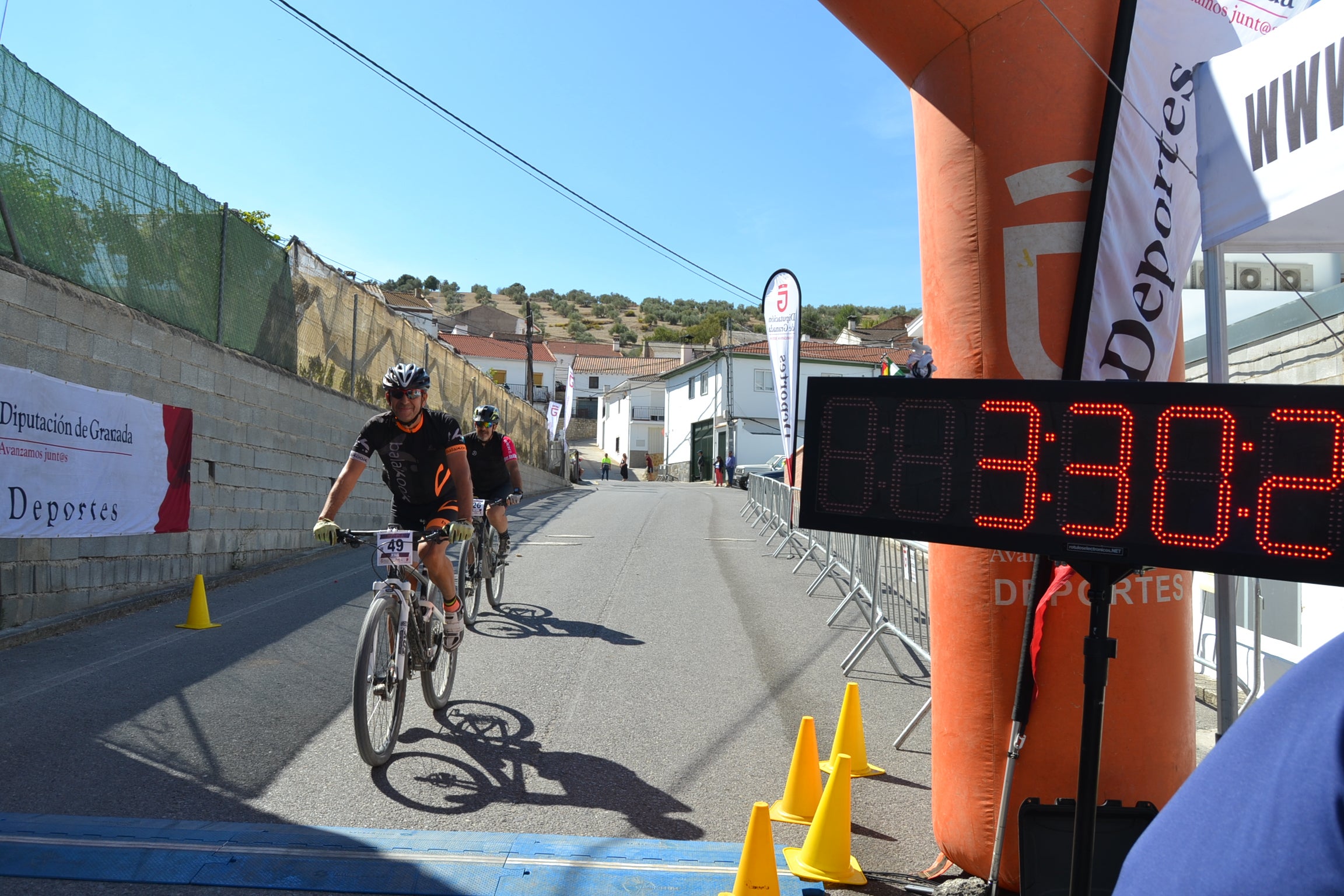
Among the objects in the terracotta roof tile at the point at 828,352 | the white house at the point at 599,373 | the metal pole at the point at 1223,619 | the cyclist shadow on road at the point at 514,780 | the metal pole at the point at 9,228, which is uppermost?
the white house at the point at 599,373

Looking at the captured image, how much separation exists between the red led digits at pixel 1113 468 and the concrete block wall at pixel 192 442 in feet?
27.1

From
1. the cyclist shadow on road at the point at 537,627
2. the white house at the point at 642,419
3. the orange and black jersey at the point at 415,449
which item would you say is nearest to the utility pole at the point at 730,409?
the white house at the point at 642,419

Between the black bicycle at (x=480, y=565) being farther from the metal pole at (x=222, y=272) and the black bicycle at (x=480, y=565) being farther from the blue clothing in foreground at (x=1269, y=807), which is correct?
the blue clothing in foreground at (x=1269, y=807)

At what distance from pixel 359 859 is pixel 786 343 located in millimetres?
10982

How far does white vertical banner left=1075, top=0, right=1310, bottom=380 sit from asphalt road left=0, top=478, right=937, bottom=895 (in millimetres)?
2437

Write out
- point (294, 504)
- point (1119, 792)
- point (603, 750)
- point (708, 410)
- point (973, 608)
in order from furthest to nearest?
1. point (708, 410)
2. point (294, 504)
3. point (603, 750)
4. point (973, 608)
5. point (1119, 792)

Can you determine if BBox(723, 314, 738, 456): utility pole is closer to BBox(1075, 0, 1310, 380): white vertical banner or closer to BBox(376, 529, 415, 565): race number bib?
BBox(376, 529, 415, 565): race number bib

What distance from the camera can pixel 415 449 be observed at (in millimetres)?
6156

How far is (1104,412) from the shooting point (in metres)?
2.67

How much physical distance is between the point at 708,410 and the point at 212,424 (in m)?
45.5

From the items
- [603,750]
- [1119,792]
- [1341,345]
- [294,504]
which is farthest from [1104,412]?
[294,504]

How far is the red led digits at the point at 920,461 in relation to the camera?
289cm

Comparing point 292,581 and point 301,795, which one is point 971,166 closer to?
point 301,795

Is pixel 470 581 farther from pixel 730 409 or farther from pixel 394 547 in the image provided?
pixel 730 409
